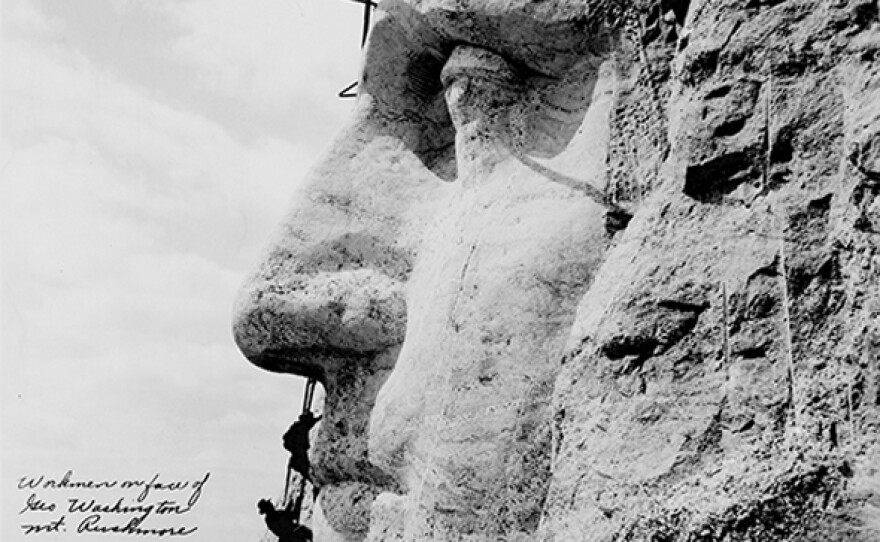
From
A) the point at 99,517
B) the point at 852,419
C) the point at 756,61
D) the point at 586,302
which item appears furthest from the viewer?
the point at 99,517

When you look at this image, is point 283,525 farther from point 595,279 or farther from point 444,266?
point 595,279

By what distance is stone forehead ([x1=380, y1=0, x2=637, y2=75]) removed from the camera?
2.43 m

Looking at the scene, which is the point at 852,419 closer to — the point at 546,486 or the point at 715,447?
the point at 715,447

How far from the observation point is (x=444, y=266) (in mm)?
2529

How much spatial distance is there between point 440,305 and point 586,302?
35 centimetres

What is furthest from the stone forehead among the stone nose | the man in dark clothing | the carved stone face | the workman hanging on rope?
the workman hanging on rope

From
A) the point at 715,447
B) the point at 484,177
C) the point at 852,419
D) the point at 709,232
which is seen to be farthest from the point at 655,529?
the point at 484,177

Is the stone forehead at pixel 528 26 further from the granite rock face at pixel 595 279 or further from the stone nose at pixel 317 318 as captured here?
the stone nose at pixel 317 318

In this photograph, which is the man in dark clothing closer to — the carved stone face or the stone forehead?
the carved stone face

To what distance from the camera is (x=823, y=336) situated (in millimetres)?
1810

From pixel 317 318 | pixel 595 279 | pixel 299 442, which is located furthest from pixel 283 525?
pixel 595 279

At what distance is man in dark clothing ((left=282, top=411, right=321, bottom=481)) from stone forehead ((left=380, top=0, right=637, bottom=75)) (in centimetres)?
93

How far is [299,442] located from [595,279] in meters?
1.02

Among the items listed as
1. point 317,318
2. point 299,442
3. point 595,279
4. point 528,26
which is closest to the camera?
point 595,279
